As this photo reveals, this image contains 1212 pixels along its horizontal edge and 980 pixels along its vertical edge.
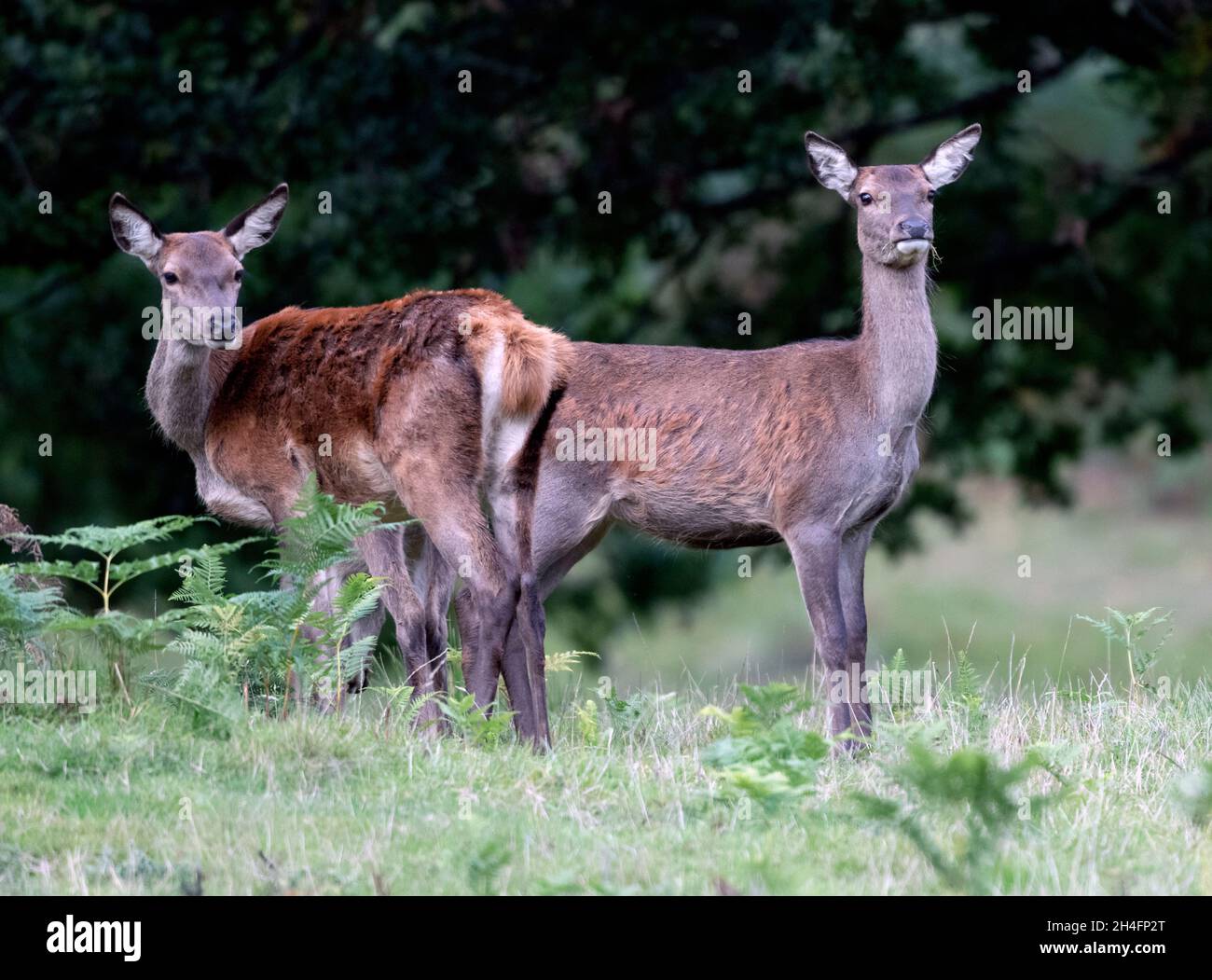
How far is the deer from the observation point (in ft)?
24.0

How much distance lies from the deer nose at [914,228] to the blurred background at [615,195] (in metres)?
4.20

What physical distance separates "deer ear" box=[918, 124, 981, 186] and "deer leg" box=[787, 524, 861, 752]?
5.71 ft

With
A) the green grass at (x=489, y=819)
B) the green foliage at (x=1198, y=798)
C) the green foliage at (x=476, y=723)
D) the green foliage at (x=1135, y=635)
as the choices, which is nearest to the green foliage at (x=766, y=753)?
the green grass at (x=489, y=819)

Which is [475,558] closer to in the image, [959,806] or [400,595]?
[400,595]

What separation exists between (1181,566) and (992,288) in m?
9.41

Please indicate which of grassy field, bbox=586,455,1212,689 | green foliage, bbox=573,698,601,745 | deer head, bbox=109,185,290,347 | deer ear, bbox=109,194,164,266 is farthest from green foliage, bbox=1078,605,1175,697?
grassy field, bbox=586,455,1212,689

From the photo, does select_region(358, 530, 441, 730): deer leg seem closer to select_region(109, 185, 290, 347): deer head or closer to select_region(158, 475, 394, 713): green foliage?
select_region(109, 185, 290, 347): deer head

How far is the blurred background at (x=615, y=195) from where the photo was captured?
12000 millimetres

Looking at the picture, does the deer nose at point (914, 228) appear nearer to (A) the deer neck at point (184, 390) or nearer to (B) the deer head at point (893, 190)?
(B) the deer head at point (893, 190)

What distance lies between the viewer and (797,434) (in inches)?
315

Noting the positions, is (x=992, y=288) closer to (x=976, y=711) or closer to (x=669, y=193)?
(x=669, y=193)
